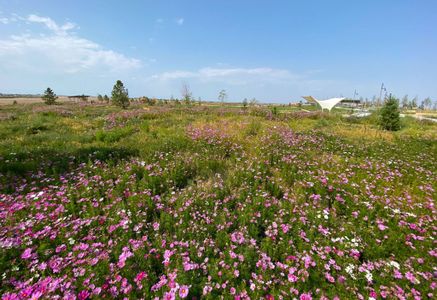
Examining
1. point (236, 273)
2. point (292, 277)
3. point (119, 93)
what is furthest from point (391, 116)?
point (119, 93)

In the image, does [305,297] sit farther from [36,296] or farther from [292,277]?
[36,296]

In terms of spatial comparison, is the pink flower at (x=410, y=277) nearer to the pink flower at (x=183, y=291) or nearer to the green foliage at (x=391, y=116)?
the pink flower at (x=183, y=291)

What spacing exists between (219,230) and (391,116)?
56.7 ft

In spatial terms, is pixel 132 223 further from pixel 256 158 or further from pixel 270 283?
pixel 256 158

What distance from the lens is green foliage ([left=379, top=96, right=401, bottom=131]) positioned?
14.3m

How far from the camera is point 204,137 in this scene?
A: 26.0ft

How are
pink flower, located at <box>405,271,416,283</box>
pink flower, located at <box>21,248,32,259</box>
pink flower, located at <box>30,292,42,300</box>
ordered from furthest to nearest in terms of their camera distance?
1. pink flower, located at <box>21,248,32,259</box>
2. pink flower, located at <box>405,271,416,283</box>
3. pink flower, located at <box>30,292,42,300</box>

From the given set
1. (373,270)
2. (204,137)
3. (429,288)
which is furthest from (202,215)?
(204,137)

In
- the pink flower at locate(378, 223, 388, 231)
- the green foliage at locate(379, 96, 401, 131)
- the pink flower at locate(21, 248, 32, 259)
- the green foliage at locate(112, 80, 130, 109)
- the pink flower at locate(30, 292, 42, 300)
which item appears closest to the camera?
the pink flower at locate(30, 292, 42, 300)

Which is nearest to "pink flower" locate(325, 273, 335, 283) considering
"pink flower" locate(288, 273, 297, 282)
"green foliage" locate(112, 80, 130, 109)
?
"pink flower" locate(288, 273, 297, 282)

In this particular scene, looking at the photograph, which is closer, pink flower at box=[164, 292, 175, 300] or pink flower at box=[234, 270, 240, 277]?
pink flower at box=[164, 292, 175, 300]

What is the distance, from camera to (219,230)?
3.05 m

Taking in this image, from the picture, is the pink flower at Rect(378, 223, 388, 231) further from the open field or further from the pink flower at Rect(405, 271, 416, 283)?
the pink flower at Rect(405, 271, 416, 283)

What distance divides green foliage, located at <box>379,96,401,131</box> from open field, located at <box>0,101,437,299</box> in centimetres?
1098
